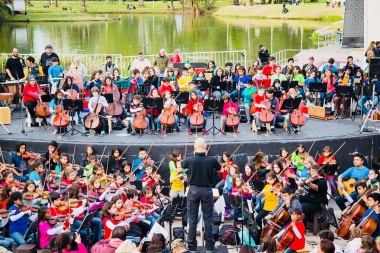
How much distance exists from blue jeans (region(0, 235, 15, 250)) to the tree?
58230mm

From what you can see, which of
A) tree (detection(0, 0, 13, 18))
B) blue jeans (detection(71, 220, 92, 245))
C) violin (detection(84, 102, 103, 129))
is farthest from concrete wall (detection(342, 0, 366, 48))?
tree (detection(0, 0, 13, 18))

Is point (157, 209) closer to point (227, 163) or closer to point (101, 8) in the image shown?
point (227, 163)

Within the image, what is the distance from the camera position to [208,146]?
1734 cm

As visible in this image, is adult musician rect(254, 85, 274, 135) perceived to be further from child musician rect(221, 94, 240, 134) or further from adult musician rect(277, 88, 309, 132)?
adult musician rect(277, 88, 309, 132)

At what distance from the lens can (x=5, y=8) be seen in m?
70.3

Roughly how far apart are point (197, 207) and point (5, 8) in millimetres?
61374

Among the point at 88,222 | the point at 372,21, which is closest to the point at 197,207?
the point at 88,222

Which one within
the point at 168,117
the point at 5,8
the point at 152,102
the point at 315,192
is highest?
the point at 5,8

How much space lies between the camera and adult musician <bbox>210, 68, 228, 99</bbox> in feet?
64.9

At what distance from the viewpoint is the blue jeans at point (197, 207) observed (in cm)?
1207

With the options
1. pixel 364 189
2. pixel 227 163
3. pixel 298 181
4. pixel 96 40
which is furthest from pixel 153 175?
pixel 96 40

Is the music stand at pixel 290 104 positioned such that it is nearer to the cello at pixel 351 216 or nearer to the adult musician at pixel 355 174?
the adult musician at pixel 355 174

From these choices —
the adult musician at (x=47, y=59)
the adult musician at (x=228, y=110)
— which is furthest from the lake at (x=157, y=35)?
the adult musician at (x=228, y=110)

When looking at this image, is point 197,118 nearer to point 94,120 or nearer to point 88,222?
point 94,120
